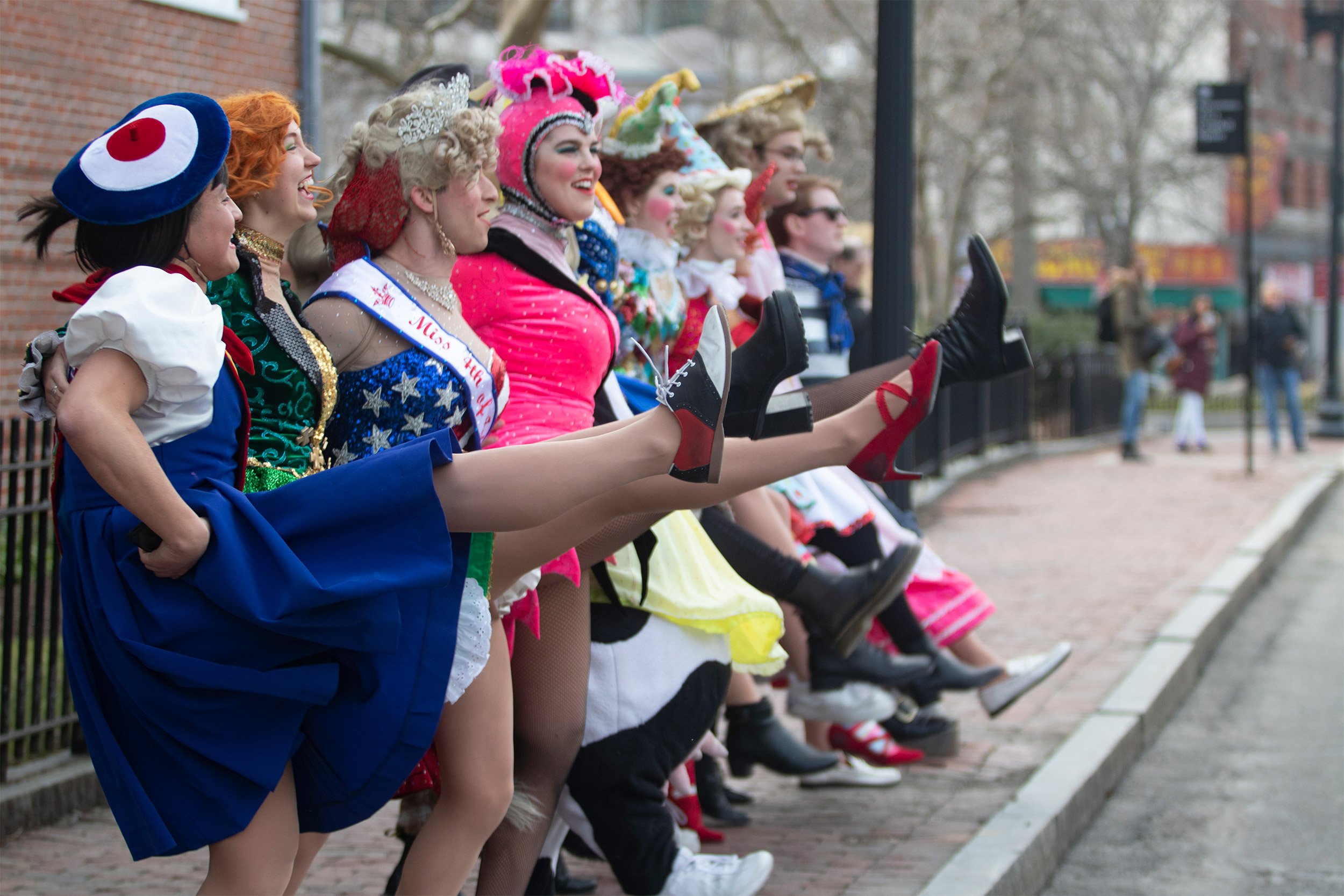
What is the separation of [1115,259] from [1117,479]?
16221mm

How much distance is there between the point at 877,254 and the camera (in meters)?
5.35

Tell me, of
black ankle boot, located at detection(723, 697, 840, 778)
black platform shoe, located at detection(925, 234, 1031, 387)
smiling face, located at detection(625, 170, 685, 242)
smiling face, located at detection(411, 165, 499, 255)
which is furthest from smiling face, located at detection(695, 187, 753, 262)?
smiling face, located at detection(411, 165, 499, 255)

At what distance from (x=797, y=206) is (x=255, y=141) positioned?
3069mm

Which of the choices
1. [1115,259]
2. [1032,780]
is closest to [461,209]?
[1032,780]

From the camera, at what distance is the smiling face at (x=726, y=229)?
4730 millimetres

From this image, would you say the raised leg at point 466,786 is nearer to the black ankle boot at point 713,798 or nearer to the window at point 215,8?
the black ankle boot at point 713,798

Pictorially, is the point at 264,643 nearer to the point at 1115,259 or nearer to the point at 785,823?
the point at 785,823

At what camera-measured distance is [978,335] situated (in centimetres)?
385

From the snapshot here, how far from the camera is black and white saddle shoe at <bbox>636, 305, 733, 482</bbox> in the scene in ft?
8.94

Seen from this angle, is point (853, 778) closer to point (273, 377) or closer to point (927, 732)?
point (927, 732)

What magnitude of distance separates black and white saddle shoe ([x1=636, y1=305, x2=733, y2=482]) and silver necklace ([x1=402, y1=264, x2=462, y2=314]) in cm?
66

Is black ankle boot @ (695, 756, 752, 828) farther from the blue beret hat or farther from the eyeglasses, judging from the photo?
the blue beret hat

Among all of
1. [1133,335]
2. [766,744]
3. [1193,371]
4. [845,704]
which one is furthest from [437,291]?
[1193,371]

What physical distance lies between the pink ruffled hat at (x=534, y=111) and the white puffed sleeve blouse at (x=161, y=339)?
1362 millimetres
